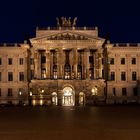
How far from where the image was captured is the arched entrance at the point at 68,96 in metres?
104

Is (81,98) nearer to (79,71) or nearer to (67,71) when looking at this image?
(79,71)

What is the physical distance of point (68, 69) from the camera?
338ft

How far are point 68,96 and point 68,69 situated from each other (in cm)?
749

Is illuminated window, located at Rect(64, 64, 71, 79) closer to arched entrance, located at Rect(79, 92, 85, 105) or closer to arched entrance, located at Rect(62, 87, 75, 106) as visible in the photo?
arched entrance, located at Rect(62, 87, 75, 106)

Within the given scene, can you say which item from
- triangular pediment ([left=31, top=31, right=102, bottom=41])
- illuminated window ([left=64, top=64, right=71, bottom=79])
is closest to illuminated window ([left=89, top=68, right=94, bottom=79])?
illuminated window ([left=64, top=64, right=71, bottom=79])

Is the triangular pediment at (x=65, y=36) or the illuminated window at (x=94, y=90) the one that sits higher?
the triangular pediment at (x=65, y=36)

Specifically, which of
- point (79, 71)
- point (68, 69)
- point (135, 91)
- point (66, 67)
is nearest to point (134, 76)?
point (135, 91)

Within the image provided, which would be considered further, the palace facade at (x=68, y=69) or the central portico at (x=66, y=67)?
the palace facade at (x=68, y=69)

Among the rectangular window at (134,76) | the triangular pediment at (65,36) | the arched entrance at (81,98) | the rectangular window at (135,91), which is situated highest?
the triangular pediment at (65,36)

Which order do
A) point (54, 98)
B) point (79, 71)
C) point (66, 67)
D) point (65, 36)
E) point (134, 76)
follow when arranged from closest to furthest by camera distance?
point (65, 36) < point (54, 98) < point (66, 67) < point (79, 71) < point (134, 76)

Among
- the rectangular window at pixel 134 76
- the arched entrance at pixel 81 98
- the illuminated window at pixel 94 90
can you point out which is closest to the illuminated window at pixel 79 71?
the arched entrance at pixel 81 98

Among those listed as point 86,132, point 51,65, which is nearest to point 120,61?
point 51,65

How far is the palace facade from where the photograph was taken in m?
101

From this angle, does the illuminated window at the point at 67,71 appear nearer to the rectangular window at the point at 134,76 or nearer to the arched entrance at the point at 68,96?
the arched entrance at the point at 68,96
